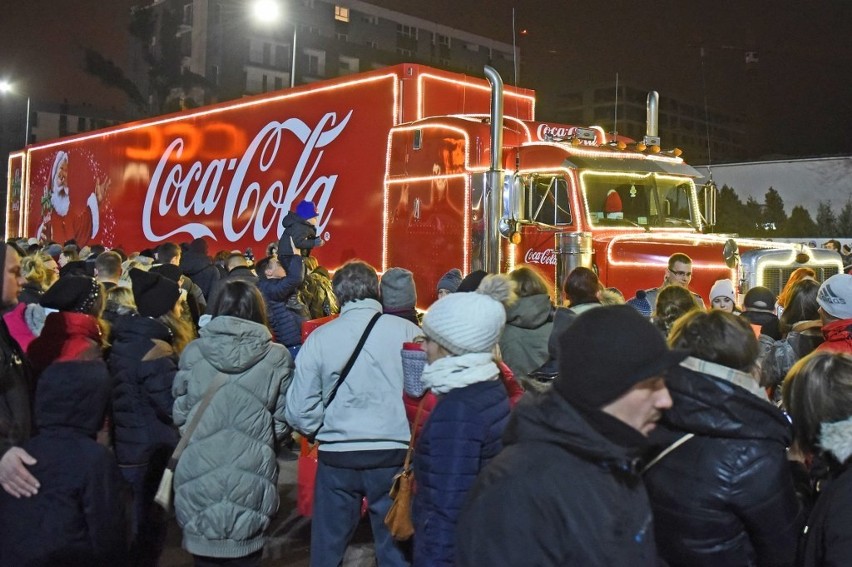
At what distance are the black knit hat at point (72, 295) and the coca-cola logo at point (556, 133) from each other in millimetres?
6686

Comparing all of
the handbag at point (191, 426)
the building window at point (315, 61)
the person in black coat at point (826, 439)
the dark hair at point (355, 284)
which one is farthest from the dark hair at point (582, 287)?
the building window at point (315, 61)

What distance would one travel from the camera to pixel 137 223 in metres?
18.3

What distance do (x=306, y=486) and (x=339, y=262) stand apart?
19.1 feet

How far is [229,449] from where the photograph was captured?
4.34 meters

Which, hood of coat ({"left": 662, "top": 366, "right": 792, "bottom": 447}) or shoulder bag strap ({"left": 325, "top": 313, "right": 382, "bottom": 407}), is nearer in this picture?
hood of coat ({"left": 662, "top": 366, "right": 792, "bottom": 447})

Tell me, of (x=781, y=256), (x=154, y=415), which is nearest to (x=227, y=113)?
(x=781, y=256)

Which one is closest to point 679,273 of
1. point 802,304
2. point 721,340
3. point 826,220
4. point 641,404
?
point 802,304

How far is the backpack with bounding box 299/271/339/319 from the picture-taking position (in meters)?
9.97

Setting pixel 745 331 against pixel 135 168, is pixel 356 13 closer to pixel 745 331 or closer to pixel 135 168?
pixel 135 168

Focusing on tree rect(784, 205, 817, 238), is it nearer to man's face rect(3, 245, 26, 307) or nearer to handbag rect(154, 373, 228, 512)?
handbag rect(154, 373, 228, 512)

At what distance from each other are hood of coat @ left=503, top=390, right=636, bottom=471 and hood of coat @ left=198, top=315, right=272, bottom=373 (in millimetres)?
2440

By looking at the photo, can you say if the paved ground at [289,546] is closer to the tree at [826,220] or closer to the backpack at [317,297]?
the backpack at [317,297]

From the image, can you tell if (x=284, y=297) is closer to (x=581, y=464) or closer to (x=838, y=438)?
(x=838, y=438)

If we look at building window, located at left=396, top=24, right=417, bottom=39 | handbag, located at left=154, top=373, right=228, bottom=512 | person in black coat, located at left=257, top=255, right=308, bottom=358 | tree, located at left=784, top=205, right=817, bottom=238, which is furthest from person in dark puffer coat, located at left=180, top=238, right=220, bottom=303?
building window, located at left=396, top=24, right=417, bottom=39
